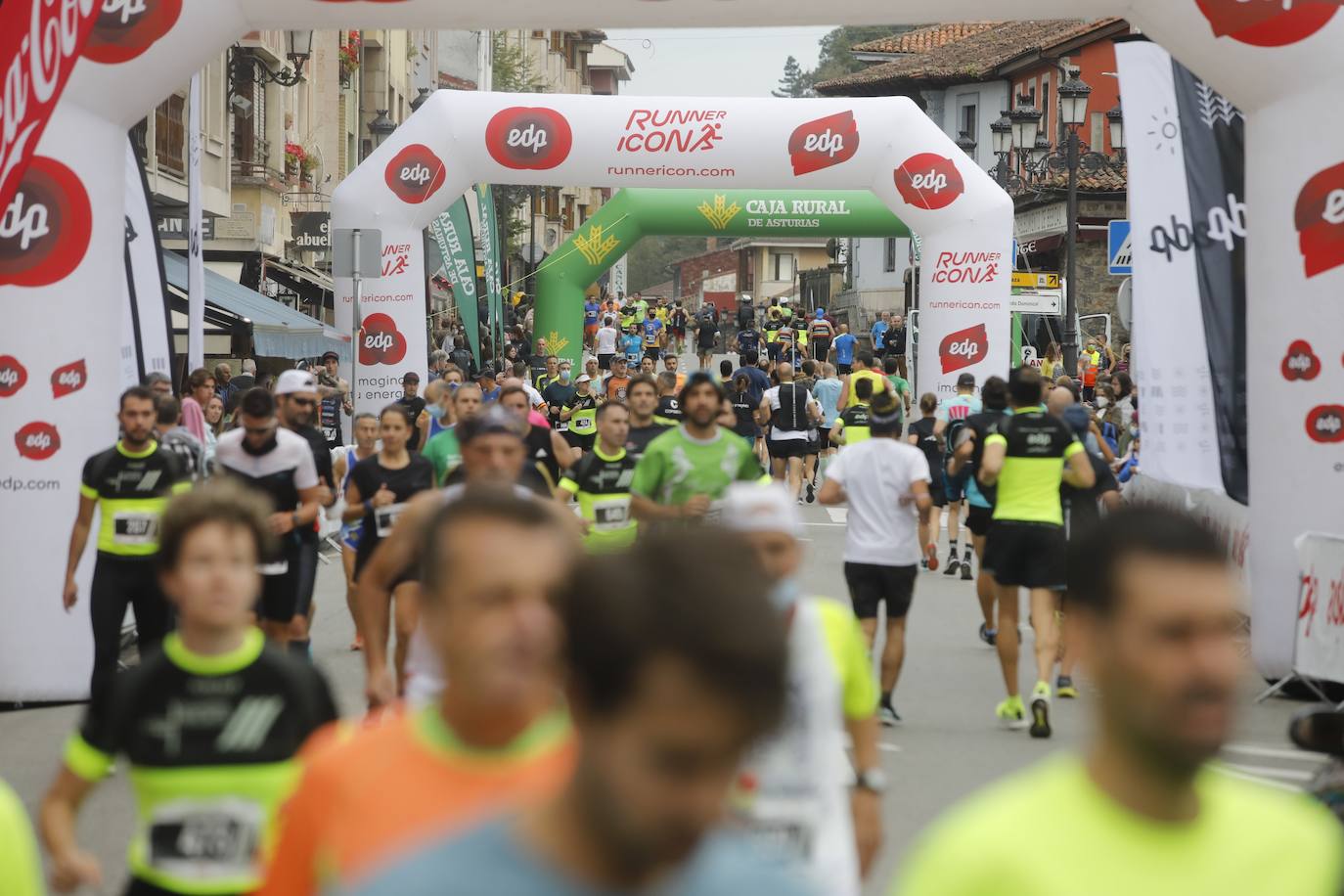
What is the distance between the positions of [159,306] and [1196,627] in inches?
509

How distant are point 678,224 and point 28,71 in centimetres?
A: 2113

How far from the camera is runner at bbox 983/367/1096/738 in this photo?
1074 centimetres

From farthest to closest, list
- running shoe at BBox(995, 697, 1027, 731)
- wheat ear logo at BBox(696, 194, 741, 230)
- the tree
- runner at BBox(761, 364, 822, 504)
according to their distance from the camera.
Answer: the tree < wheat ear logo at BBox(696, 194, 741, 230) < runner at BBox(761, 364, 822, 504) < running shoe at BBox(995, 697, 1027, 731)

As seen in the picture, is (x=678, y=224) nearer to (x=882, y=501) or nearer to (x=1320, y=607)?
(x=1320, y=607)

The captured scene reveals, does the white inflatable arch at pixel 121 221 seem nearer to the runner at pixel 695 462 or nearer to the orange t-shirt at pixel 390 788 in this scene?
the runner at pixel 695 462

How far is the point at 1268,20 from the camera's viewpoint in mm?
11328

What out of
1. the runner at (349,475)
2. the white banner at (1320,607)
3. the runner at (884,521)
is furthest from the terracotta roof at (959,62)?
the runner at (884,521)

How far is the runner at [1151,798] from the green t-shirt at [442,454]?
7.92 metres

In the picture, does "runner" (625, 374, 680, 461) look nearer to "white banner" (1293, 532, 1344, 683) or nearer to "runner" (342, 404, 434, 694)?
"runner" (342, 404, 434, 694)

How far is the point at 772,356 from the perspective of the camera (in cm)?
4488

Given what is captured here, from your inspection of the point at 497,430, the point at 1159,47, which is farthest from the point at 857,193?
the point at 497,430

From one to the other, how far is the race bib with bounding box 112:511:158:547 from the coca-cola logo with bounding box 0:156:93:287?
93.1 inches

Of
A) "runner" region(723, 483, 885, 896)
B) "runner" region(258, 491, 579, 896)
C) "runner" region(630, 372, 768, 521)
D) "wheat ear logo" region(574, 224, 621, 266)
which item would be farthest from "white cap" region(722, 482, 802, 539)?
"wheat ear logo" region(574, 224, 621, 266)

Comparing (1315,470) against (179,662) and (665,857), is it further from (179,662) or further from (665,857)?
(665,857)
